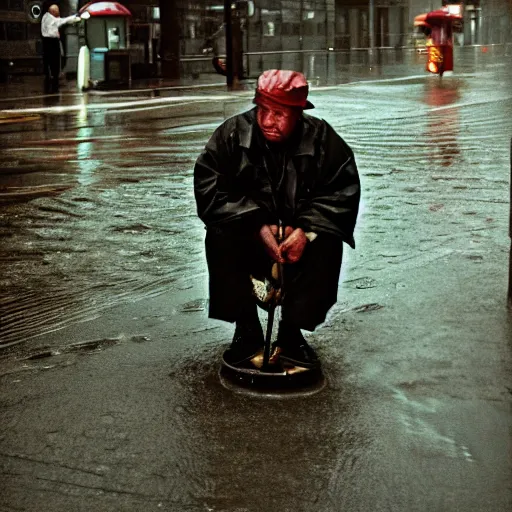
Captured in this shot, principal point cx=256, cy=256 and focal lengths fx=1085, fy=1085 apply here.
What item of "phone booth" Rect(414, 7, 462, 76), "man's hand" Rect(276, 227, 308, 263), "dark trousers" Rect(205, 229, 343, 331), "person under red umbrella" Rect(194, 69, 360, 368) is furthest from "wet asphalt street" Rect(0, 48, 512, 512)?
"phone booth" Rect(414, 7, 462, 76)

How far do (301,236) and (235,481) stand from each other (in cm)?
109

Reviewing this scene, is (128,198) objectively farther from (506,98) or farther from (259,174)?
(506,98)

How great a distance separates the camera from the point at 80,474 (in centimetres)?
372

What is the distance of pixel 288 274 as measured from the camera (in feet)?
14.7

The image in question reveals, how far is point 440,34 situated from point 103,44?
806 cm

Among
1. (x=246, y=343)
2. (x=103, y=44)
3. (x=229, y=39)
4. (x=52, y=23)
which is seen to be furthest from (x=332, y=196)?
(x=103, y=44)

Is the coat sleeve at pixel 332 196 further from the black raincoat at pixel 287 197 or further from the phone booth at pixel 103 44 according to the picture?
the phone booth at pixel 103 44

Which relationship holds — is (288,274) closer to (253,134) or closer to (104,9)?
(253,134)

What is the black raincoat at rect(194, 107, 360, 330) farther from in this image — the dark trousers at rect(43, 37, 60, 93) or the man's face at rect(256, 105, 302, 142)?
the dark trousers at rect(43, 37, 60, 93)

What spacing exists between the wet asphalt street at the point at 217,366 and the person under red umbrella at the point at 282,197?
47 centimetres

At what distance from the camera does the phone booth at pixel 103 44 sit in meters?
25.1

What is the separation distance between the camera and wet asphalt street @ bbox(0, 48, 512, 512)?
12.0 ft

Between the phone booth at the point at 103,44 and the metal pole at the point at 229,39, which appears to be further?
the phone booth at the point at 103,44

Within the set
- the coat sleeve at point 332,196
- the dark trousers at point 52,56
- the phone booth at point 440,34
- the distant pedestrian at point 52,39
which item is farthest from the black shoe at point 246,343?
the phone booth at point 440,34
